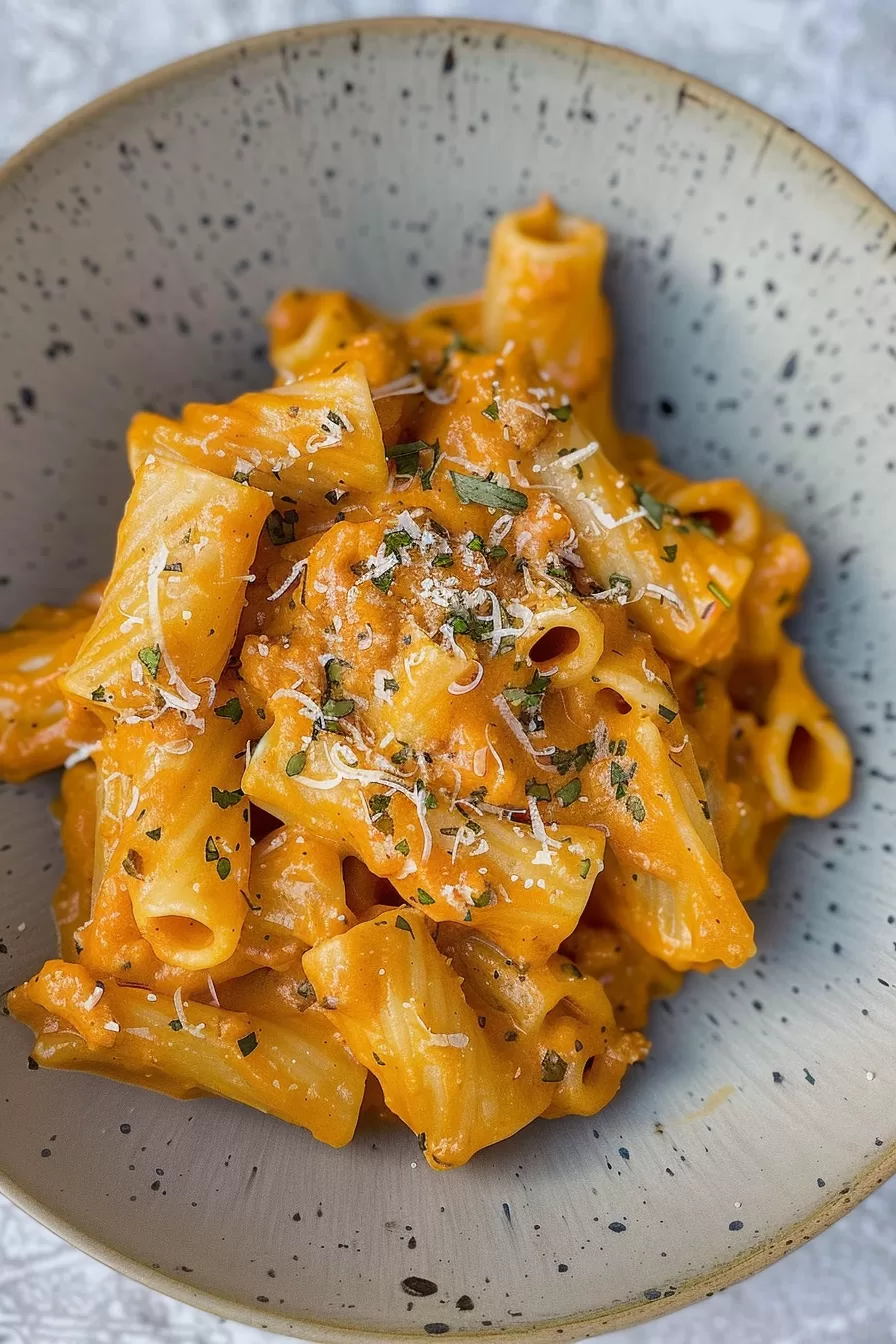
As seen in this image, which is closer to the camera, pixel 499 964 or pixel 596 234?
pixel 499 964

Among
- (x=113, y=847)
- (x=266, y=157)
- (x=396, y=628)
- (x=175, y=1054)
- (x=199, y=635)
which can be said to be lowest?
(x=175, y=1054)

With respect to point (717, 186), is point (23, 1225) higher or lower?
lower

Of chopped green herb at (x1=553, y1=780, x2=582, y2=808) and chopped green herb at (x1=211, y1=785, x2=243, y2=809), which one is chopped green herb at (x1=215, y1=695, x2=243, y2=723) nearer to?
chopped green herb at (x1=211, y1=785, x2=243, y2=809)

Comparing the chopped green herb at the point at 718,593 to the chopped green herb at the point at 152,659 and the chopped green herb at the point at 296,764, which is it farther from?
the chopped green herb at the point at 152,659

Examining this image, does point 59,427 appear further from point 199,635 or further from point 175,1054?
point 175,1054

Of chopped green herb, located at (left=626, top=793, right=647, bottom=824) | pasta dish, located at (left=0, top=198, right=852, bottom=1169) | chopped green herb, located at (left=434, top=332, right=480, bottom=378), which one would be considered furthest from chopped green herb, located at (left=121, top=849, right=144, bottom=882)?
chopped green herb, located at (left=434, top=332, right=480, bottom=378)

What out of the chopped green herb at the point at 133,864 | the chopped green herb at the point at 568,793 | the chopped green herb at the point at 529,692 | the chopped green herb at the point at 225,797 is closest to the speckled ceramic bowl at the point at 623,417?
the chopped green herb at the point at 133,864

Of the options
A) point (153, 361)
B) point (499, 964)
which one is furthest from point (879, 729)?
point (153, 361)

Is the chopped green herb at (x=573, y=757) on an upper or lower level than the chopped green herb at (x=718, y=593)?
lower

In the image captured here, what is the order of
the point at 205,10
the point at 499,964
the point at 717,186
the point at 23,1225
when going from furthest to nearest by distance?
the point at 205,10
the point at 23,1225
the point at 717,186
the point at 499,964
